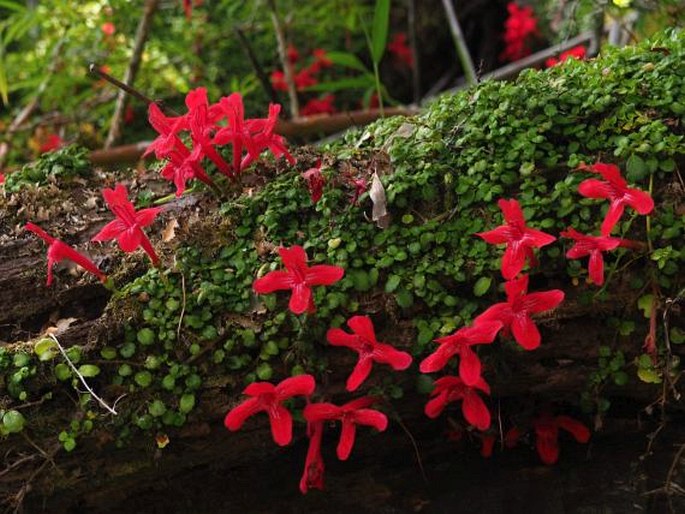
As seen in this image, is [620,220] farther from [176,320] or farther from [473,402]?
[176,320]

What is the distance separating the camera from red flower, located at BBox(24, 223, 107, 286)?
5.38ft

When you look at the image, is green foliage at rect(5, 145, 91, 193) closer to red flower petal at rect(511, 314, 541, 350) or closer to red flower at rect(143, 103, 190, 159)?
red flower at rect(143, 103, 190, 159)

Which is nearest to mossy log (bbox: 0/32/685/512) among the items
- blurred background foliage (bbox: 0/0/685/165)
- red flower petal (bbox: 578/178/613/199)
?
red flower petal (bbox: 578/178/613/199)

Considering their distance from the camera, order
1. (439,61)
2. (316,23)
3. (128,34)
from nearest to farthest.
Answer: (128,34), (316,23), (439,61)

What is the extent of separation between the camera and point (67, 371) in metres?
1.66

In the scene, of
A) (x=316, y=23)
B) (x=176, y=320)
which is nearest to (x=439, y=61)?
(x=316, y=23)

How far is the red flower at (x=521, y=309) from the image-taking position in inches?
57.4

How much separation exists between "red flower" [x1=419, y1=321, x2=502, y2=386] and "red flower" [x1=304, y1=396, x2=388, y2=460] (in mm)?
157

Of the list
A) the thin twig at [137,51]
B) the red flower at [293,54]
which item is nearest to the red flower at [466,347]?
the thin twig at [137,51]

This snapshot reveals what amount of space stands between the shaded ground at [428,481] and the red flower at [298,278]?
1.69ft

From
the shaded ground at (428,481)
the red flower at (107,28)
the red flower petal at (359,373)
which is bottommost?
the shaded ground at (428,481)

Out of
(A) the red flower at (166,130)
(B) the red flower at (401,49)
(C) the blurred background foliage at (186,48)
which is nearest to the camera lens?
(A) the red flower at (166,130)

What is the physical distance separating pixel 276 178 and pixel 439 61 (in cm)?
401

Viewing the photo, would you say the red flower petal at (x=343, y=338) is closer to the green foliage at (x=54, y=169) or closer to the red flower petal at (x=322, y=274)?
the red flower petal at (x=322, y=274)
